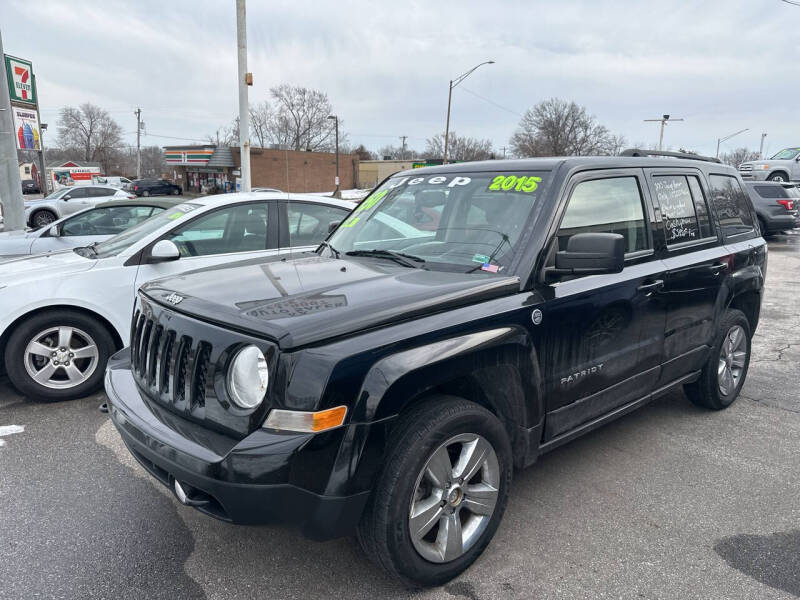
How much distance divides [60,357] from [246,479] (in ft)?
11.0

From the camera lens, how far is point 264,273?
Result: 3125 millimetres

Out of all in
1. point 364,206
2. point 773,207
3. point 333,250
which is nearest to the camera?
point 333,250

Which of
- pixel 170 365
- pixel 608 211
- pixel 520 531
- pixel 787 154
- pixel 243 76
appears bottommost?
pixel 520 531

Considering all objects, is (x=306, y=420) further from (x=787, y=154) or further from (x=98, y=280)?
(x=787, y=154)

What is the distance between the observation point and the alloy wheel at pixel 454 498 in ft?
8.21

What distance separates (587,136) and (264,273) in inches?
2906

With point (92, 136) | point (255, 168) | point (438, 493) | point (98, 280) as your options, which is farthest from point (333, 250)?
point (92, 136)

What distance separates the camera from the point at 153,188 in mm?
52250

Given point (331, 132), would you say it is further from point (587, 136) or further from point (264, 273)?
point (264, 273)

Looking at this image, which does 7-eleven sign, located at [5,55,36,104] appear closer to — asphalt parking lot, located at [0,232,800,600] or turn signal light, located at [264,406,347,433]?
asphalt parking lot, located at [0,232,800,600]

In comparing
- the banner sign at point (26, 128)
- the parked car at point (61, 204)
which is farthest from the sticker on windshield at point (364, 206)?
the parked car at point (61, 204)

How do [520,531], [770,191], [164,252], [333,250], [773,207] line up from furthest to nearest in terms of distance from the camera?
1. [770,191]
2. [773,207]
3. [164,252]
4. [333,250]
5. [520,531]

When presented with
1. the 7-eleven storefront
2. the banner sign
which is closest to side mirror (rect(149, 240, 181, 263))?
the banner sign

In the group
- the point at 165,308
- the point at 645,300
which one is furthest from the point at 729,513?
the point at 165,308
